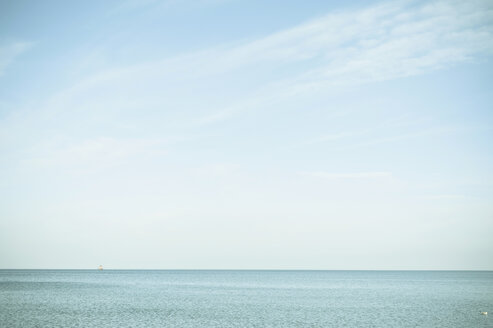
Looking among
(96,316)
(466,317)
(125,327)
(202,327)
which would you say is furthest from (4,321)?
(466,317)

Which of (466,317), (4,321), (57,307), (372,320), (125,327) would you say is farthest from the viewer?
(57,307)

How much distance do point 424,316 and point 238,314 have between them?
985 inches

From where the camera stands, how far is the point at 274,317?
5725 centimetres

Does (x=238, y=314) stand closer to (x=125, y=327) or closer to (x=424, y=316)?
(x=125, y=327)

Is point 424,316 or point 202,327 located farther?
point 424,316

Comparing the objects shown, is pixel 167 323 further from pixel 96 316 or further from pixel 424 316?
pixel 424 316

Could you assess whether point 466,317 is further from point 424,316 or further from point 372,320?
point 372,320

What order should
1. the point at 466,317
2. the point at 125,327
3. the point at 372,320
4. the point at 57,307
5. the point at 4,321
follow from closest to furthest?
the point at 125,327 < the point at 4,321 < the point at 372,320 < the point at 466,317 < the point at 57,307

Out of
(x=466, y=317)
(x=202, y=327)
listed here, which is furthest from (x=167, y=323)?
(x=466, y=317)

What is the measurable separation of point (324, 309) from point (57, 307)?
40144 mm

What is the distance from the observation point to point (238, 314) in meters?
60.5

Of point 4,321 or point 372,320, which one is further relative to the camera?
point 372,320

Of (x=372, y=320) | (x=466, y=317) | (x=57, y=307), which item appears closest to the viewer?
(x=372, y=320)

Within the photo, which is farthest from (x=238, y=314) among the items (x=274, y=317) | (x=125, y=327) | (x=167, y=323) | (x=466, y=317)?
(x=466, y=317)
